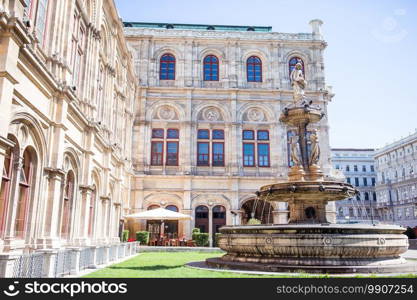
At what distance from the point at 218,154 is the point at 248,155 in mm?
2533

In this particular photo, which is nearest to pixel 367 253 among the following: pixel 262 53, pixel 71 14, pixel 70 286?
pixel 70 286

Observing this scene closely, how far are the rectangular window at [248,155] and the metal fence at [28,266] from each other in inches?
934

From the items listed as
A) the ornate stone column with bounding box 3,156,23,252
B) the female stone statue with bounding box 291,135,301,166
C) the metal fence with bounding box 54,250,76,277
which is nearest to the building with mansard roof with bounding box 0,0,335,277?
the metal fence with bounding box 54,250,76,277

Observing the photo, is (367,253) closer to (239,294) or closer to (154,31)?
(239,294)

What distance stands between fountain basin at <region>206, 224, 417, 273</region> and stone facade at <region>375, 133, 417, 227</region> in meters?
47.6

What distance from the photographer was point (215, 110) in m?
32.6

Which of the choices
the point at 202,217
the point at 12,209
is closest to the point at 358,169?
the point at 202,217

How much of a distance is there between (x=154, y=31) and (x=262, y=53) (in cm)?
990

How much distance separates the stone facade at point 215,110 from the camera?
99.8 feet

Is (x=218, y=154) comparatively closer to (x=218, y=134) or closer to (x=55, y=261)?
(x=218, y=134)

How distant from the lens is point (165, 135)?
104 feet

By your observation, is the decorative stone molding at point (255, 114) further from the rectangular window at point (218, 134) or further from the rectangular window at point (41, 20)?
the rectangular window at point (41, 20)

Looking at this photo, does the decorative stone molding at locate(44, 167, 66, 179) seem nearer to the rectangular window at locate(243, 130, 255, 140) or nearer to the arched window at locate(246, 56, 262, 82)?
the rectangular window at locate(243, 130, 255, 140)

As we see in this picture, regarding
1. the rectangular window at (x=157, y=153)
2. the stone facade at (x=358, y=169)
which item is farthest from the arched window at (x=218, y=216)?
the stone facade at (x=358, y=169)
